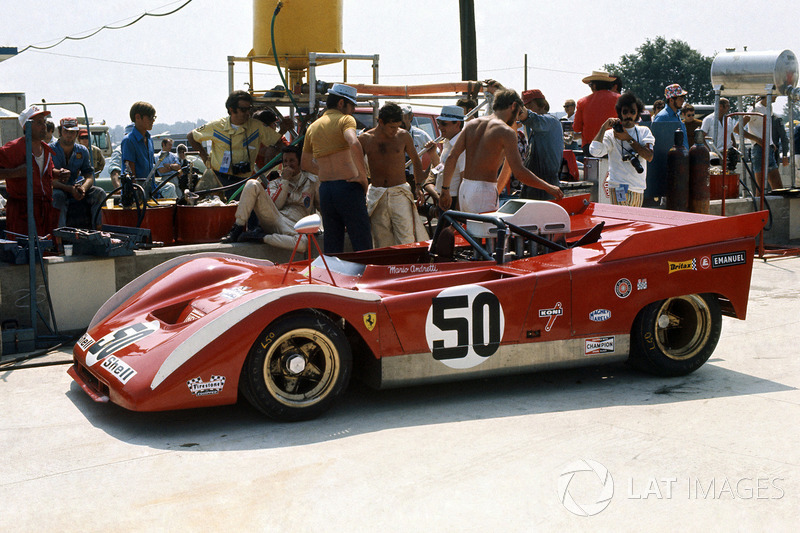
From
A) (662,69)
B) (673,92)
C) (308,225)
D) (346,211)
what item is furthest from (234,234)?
(662,69)

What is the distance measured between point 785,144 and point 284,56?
8.12 metres

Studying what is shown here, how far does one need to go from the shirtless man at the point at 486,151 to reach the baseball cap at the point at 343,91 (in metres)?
0.91

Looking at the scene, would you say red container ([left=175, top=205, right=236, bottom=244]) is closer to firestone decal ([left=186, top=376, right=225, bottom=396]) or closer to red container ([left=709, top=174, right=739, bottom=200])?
firestone decal ([left=186, top=376, right=225, bottom=396])

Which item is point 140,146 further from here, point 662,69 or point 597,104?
point 662,69

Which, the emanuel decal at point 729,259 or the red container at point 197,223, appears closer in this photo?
the emanuel decal at point 729,259

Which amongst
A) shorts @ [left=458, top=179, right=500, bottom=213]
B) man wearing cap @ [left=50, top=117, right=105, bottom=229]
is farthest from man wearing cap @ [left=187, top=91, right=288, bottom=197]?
shorts @ [left=458, top=179, right=500, bottom=213]

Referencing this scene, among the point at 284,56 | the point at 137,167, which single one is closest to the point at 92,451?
the point at 137,167

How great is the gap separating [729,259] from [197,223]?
4652 millimetres

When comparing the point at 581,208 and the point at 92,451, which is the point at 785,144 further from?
the point at 92,451

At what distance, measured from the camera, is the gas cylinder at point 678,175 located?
32.7 ft

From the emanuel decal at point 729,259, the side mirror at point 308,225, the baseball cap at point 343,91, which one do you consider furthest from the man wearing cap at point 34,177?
the emanuel decal at point 729,259

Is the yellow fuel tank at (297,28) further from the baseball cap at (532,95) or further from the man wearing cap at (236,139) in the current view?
the baseball cap at (532,95)

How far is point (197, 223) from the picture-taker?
802 cm

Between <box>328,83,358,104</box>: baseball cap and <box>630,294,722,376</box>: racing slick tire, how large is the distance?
3.01m
